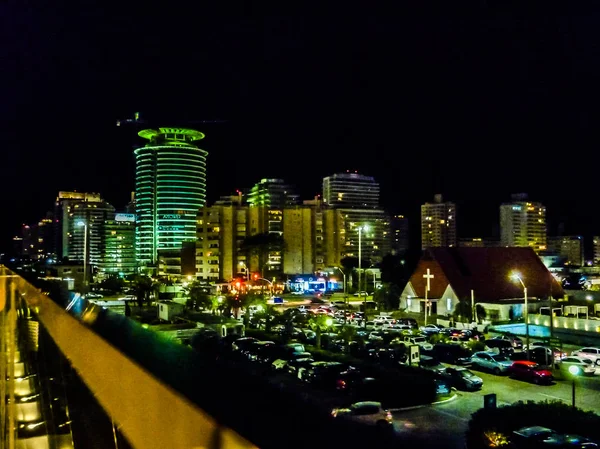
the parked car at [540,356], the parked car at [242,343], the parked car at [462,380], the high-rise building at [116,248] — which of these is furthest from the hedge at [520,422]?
the high-rise building at [116,248]

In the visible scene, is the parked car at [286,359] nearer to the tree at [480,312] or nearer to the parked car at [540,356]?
the parked car at [540,356]

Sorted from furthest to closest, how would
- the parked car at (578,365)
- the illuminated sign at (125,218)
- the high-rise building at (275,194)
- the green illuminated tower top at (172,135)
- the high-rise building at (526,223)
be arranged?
the high-rise building at (526,223) → the illuminated sign at (125,218) → the high-rise building at (275,194) → the green illuminated tower top at (172,135) → the parked car at (578,365)

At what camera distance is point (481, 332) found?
2283 centimetres

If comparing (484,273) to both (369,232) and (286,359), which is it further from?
(369,232)

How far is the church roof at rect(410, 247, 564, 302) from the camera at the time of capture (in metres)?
30.8

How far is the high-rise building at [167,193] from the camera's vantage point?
243 ft

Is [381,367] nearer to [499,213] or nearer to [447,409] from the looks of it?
[447,409]

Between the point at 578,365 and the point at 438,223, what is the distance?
97.7 m

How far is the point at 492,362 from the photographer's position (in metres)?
15.6

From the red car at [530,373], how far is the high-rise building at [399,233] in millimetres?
100716

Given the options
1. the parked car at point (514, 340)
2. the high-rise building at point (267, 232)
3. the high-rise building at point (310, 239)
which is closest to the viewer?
the parked car at point (514, 340)

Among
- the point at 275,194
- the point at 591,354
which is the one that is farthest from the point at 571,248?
the point at 591,354

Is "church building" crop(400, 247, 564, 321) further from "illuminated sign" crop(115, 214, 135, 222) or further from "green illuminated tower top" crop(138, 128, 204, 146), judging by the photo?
"illuminated sign" crop(115, 214, 135, 222)

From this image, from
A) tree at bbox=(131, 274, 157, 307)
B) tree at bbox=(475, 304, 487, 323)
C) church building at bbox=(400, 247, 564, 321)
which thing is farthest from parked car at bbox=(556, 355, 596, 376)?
tree at bbox=(131, 274, 157, 307)
